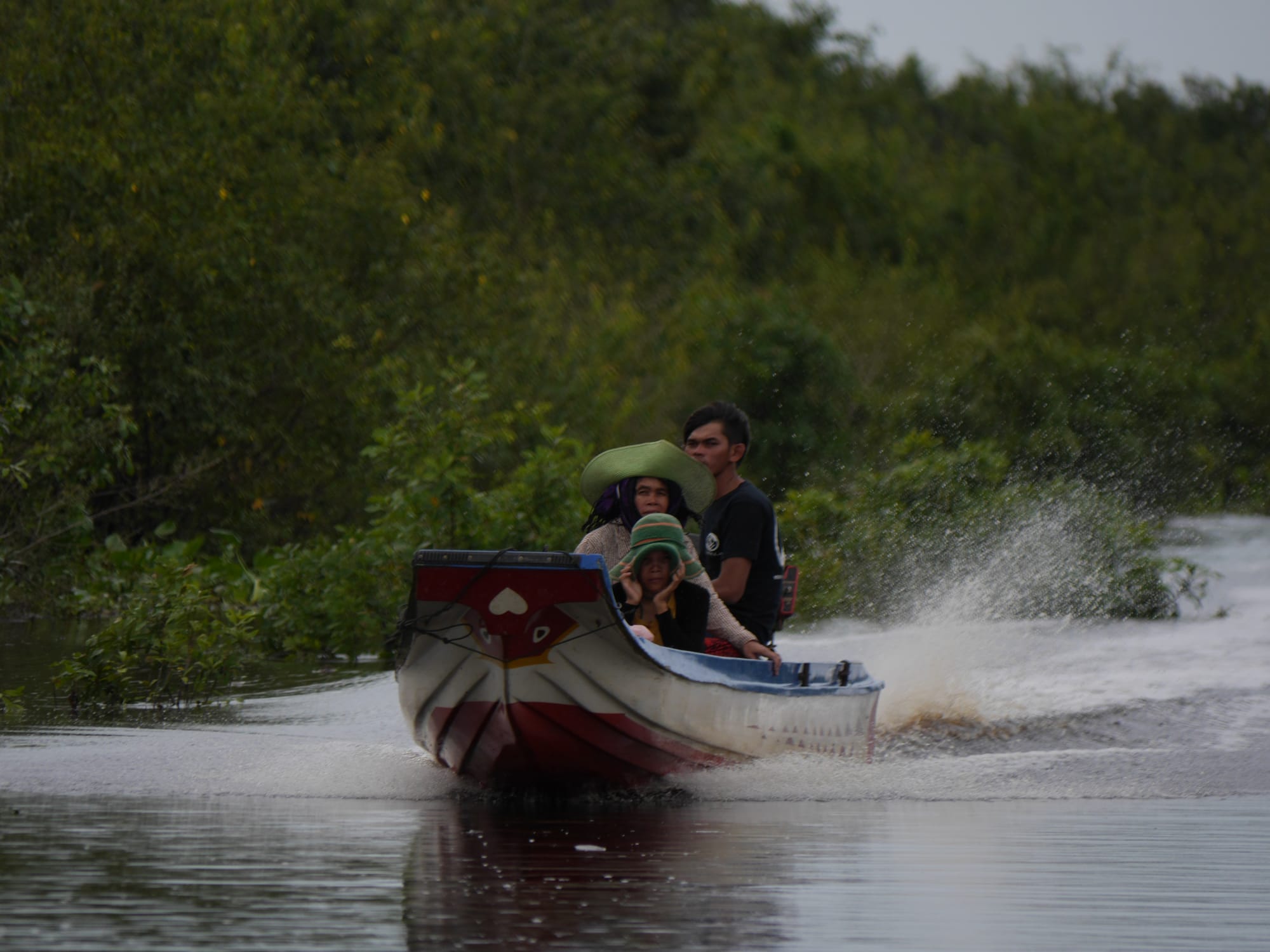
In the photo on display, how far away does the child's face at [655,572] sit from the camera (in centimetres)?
862

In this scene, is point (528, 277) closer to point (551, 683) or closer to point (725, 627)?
point (725, 627)

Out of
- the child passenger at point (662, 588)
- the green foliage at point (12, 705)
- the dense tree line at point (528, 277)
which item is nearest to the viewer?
the child passenger at point (662, 588)

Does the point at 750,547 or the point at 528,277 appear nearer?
the point at 750,547

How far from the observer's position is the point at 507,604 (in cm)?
803

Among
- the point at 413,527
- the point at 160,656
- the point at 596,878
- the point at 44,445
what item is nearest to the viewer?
the point at 596,878

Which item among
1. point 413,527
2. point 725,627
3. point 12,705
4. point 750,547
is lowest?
point 12,705

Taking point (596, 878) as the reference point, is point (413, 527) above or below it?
above

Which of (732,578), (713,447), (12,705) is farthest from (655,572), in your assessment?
(12,705)

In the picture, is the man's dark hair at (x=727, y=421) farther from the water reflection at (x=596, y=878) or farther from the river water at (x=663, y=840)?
the water reflection at (x=596, y=878)

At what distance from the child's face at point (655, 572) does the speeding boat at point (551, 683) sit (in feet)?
1.05

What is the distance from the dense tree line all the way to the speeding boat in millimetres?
5665

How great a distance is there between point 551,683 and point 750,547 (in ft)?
5.70

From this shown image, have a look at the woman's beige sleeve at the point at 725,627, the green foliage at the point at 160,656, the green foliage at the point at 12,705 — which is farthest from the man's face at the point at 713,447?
the green foliage at the point at 160,656

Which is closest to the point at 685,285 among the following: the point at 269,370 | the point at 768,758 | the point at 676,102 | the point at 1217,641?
the point at 676,102
